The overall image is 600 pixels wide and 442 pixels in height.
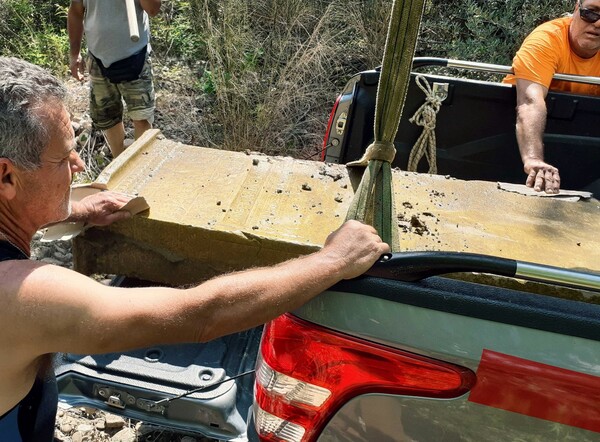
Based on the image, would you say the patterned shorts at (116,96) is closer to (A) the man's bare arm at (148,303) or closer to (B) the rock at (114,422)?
(B) the rock at (114,422)

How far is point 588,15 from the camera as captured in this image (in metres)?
3.20

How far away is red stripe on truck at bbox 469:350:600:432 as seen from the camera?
4.05ft

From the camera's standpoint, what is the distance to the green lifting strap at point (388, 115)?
1653 mm

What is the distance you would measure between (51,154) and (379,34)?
5210mm

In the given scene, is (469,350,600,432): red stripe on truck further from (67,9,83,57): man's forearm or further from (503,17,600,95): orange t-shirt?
(67,9,83,57): man's forearm

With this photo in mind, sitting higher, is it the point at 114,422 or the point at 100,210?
the point at 100,210

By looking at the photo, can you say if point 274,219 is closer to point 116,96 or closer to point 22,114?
point 22,114

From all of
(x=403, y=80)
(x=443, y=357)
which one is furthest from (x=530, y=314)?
(x=403, y=80)

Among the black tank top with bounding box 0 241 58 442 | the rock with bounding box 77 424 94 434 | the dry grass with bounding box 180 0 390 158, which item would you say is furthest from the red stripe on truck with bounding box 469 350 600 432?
the dry grass with bounding box 180 0 390 158

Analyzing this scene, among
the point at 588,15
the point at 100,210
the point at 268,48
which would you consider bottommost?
the point at 100,210

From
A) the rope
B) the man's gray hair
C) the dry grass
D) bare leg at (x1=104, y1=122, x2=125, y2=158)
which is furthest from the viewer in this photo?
the dry grass

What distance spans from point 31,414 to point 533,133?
2586mm

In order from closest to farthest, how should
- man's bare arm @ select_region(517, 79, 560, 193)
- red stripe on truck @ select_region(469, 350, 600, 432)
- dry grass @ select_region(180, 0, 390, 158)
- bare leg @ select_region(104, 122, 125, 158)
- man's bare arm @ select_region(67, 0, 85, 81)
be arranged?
red stripe on truck @ select_region(469, 350, 600, 432), man's bare arm @ select_region(517, 79, 560, 193), man's bare arm @ select_region(67, 0, 85, 81), bare leg @ select_region(104, 122, 125, 158), dry grass @ select_region(180, 0, 390, 158)

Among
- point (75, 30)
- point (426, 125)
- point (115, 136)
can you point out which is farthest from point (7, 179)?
point (75, 30)
